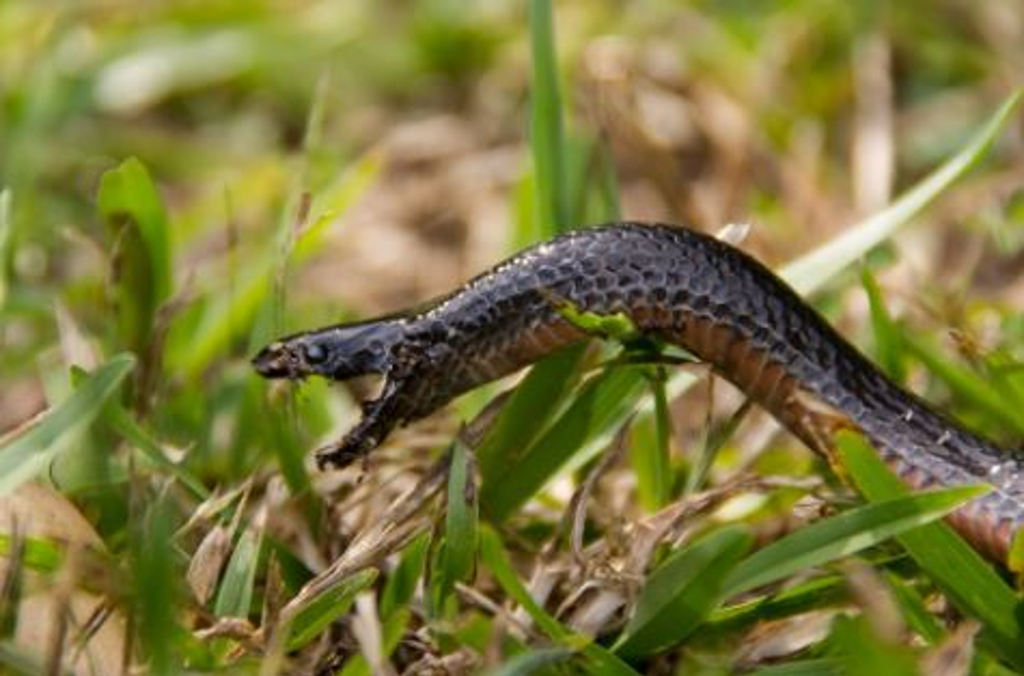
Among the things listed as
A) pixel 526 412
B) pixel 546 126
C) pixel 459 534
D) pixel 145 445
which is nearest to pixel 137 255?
pixel 145 445

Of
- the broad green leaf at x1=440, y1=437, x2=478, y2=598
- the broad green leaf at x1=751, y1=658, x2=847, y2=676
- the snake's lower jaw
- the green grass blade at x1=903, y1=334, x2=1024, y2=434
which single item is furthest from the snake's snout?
the green grass blade at x1=903, y1=334, x2=1024, y2=434

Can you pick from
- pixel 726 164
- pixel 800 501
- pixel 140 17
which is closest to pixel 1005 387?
pixel 800 501

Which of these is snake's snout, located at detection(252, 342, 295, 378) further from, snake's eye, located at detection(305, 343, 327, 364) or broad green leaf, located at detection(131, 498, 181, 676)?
broad green leaf, located at detection(131, 498, 181, 676)

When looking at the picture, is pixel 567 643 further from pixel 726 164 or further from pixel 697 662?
pixel 726 164

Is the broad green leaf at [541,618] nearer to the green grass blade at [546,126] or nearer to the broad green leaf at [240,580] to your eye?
the broad green leaf at [240,580]

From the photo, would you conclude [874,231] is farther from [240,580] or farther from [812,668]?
[240,580]
